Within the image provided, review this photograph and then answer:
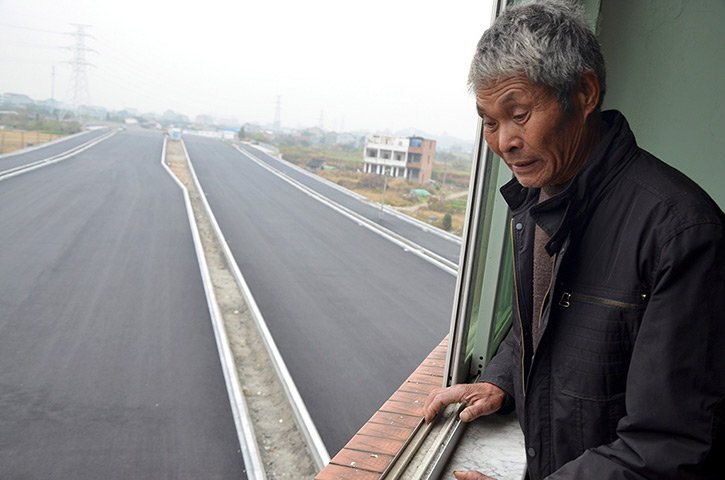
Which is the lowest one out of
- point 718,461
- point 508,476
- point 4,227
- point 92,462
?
point 92,462

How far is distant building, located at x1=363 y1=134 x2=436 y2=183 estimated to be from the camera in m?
28.4

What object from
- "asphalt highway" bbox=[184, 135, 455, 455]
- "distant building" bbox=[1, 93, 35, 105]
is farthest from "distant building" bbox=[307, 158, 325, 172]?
"distant building" bbox=[1, 93, 35, 105]

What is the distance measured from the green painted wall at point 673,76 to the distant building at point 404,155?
25400 millimetres

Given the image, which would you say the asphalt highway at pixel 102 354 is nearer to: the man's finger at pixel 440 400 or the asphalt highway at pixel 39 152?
the asphalt highway at pixel 39 152

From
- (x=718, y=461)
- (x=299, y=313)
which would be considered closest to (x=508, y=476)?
(x=718, y=461)

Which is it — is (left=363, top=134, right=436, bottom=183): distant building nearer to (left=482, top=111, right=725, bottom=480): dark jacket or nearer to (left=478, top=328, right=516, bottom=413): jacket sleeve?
(left=478, top=328, right=516, bottom=413): jacket sleeve

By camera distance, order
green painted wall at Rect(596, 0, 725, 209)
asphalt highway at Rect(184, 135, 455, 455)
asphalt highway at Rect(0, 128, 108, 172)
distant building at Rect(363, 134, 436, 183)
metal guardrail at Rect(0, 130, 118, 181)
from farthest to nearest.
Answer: distant building at Rect(363, 134, 436, 183) → asphalt highway at Rect(0, 128, 108, 172) → metal guardrail at Rect(0, 130, 118, 181) → asphalt highway at Rect(184, 135, 455, 455) → green painted wall at Rect(596, 0, 725, 209)

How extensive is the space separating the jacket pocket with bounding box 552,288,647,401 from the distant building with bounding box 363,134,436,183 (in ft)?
87.7

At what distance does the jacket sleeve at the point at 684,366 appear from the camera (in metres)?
0.57

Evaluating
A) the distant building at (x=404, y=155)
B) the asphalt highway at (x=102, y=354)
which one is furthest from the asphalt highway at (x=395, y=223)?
the asphalt highway at (x=102, y=354)

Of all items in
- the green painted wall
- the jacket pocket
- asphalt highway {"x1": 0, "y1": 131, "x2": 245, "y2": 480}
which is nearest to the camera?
the jacket pocket

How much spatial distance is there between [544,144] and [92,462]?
5.13 metres

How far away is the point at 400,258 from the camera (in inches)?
545

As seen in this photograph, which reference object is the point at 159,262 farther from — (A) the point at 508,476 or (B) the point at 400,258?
(A) the point at 508,476
